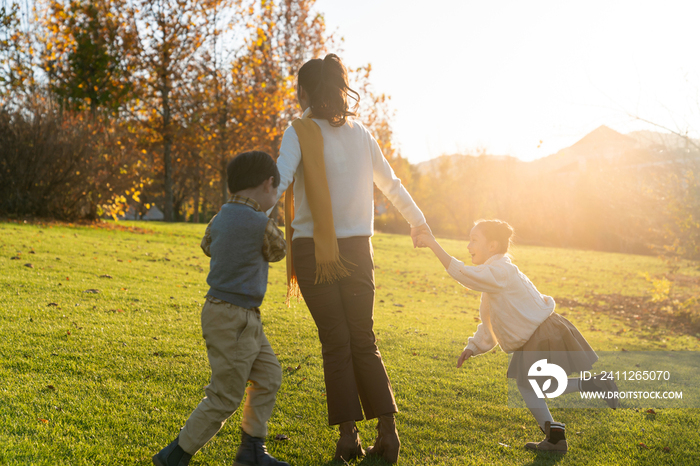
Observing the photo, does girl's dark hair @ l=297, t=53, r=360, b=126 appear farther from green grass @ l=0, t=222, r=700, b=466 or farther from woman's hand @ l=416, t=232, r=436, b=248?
green grass @ l=0, t=222, r=700, b=466

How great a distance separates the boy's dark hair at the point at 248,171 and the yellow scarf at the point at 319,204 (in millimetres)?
310

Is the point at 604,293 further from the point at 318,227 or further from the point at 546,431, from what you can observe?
the point at 318,227

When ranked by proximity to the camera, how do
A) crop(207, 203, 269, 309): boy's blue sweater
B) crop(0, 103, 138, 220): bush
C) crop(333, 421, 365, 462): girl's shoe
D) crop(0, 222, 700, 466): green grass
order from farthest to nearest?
crop(0, 103, 138, 220): bush
crop(0, 222, 700, 466): green grass
crop(333, 421, 365, 462): girl's shoe
crop(207, 203, 269, 309): boy's blue sweater

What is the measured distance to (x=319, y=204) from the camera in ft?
9.16

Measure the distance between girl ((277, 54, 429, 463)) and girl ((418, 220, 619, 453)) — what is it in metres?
0.70

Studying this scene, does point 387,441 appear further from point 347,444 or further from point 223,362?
point 223,362

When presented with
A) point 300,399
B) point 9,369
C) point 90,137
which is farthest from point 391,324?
point 90,137

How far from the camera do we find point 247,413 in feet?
8.60

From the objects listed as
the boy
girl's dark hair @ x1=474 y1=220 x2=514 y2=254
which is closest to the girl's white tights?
girl's dark hair @ x1=474 y1=220 x2=514 y2=254

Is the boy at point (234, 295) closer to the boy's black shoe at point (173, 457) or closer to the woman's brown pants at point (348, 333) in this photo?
the boy's black shoe at point (173, 457)

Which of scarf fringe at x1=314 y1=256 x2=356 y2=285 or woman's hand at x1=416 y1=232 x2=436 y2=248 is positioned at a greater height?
woman's hand at x1=416 y1=232 x2=436 y2=248

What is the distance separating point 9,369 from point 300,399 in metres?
2.31

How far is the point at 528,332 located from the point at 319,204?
5.67 feet

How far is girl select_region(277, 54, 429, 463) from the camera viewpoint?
2.82 meters
